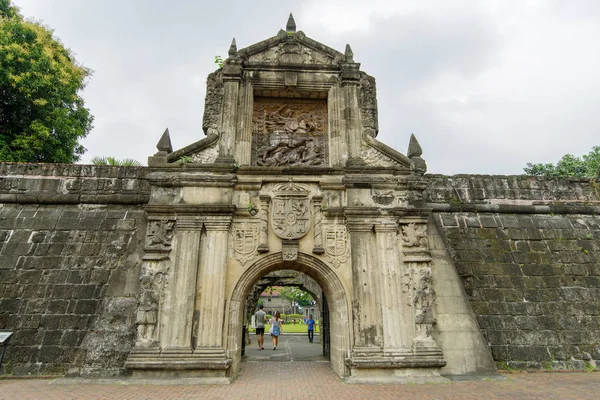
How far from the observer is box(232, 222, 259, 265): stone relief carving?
809 cm

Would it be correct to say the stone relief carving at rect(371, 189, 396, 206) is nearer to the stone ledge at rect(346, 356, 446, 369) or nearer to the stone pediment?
the stone ledge at rect(346, 356, 446, 369)

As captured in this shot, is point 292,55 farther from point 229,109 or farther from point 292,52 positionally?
point 229,109

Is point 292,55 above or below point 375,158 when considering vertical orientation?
above

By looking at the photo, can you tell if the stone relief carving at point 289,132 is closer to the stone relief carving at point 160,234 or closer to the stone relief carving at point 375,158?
the stone relief carving at point 375,158

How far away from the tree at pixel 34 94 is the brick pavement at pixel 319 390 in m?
11.3

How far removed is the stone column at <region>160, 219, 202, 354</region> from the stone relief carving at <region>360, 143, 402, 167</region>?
4458 mm

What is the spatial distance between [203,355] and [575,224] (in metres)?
11.6

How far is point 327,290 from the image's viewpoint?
8.58 metres

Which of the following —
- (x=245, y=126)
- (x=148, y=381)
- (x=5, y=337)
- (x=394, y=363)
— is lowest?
(x=148, y=381)

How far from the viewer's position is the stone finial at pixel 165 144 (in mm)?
8778

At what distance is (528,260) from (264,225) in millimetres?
7622

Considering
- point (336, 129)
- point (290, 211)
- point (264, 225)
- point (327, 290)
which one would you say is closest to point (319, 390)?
point (327, 290)

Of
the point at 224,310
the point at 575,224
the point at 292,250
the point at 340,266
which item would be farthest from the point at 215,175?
the point at 575,224

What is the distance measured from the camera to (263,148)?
374 inches
